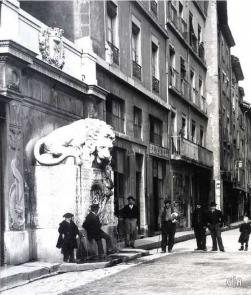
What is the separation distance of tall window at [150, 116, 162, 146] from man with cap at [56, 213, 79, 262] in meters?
12.1

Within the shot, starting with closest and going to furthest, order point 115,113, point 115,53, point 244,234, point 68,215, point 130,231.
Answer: point 68,215 < point 130,231 < point 244,234 < point 115,53 < point 115,113

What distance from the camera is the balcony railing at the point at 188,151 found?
26859 millimetres

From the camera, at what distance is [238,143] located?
48.5 metres

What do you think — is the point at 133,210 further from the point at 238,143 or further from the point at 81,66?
the point at 238,143

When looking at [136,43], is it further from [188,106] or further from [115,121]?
[188,106]

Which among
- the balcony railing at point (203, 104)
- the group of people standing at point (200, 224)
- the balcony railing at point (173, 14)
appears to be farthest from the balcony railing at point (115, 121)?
the balcony railing at point (203, 104)

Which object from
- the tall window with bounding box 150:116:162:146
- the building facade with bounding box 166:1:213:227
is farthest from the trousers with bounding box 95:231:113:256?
the building facade with bounding box 166:1:213:227

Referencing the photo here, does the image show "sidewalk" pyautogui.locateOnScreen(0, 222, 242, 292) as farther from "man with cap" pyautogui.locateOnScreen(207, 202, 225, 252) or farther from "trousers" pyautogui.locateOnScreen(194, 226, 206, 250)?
"man with cap" pyautogui.locateOnScreen(207, 202, 225, 252)

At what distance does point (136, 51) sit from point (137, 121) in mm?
2534

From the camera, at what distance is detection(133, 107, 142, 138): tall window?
2223cm

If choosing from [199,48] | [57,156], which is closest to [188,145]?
[199,48]

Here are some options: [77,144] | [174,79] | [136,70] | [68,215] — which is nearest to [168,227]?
[77,144]

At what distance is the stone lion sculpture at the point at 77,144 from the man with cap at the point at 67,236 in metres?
1.43

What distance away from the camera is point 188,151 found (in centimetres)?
2853
